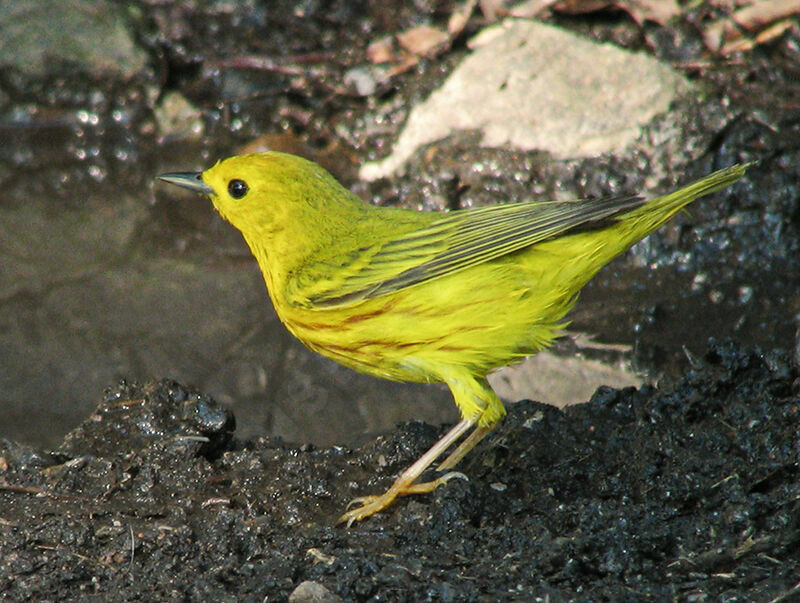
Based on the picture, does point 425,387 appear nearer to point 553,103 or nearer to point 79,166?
point 553,103

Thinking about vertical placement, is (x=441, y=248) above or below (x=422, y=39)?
below

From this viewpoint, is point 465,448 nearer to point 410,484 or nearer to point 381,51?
point 410,484

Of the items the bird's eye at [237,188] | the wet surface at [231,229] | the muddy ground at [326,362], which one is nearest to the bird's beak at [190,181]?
the bird's eye at [237,188]

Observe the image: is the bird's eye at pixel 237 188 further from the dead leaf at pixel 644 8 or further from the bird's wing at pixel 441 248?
the dead leaf at pixel 644 8

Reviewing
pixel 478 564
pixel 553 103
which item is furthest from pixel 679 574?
pixel 553 103

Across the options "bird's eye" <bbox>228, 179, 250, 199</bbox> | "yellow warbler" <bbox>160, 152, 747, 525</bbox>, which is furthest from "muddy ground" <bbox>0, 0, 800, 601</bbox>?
"bird's eye" <bbox>228, 179, 250, 199</bbox>

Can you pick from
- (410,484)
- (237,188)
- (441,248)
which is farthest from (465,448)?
(237,188)
